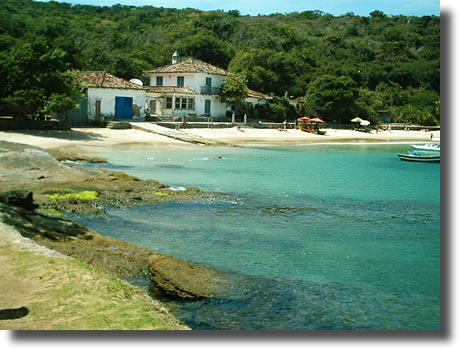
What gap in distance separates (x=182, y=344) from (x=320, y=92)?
48226 mm

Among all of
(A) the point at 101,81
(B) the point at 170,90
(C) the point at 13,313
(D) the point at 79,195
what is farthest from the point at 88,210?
(B) the point at 170,90

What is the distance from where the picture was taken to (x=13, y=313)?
4.70 m

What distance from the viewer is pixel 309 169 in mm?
23641

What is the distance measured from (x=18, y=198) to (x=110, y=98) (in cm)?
2817

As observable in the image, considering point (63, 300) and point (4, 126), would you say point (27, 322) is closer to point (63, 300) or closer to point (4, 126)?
point (63, 300)

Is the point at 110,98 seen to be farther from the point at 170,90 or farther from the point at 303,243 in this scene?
the point at 303,243

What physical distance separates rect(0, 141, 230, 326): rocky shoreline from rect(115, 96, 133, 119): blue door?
21345 mm

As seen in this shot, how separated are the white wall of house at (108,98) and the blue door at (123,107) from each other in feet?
0.83

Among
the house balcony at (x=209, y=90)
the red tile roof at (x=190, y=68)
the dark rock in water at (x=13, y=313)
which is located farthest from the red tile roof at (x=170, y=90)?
the dark rock in water at (x=13, y=313)

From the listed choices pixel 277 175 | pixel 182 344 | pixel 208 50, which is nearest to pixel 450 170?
pixel 182 344

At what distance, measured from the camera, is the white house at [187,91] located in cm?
4419

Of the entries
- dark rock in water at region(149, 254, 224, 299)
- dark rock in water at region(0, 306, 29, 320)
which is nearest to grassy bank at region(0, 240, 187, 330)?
dark rock in water at region(0, 306, 29, 320)

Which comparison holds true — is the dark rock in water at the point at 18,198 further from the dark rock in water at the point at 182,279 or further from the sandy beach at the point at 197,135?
the sandy beach at the point at 197,135

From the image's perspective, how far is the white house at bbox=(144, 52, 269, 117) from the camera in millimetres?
44188
